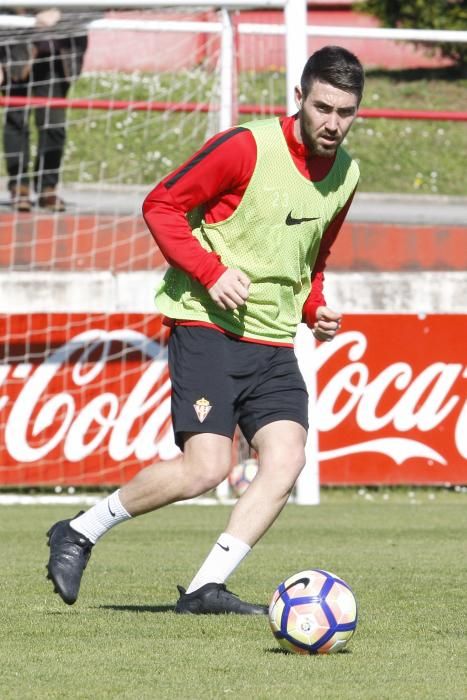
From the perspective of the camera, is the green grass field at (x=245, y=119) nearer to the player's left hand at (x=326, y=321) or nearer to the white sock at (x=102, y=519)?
the player's left hand at (x=326, y=321)

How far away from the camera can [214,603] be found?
5305 mm

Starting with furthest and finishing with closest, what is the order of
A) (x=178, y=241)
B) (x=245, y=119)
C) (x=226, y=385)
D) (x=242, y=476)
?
1. (x=245, y=119)
2. (x=242, y=476)
3. (x=226, y=385)
4. (x=178, y=241)

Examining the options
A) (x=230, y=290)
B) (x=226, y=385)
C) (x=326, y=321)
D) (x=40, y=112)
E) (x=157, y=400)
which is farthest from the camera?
(x=40, y=112)

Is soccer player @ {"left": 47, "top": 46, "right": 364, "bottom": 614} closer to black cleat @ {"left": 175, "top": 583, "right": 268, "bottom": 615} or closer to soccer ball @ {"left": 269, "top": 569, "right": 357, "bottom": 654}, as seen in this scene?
black cleat @ {"left": 175, "top": 583, "right": 268, "bottom": 615}

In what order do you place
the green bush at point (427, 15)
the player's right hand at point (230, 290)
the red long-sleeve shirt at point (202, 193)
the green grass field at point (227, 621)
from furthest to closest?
the green bush at point (427, 15)
the red long-sleeve shirt at point (202, 193)
the player's right hand at point (230, 290)
the green grass field at point (227, 621)

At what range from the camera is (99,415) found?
1098 centimetres

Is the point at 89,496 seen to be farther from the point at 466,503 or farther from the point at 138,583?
the point at 138,583

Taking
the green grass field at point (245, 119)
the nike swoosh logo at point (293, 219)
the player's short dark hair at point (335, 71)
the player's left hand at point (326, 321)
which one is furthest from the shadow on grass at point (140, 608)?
the green grass field at point (245, 119)

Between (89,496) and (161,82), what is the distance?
23.7 ft

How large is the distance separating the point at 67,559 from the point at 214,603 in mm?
561

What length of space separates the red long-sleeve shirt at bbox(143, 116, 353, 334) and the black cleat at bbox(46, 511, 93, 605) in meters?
1.08

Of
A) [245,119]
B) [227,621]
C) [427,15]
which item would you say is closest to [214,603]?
[227,621]

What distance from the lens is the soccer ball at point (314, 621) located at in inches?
183

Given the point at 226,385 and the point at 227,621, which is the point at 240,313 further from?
the point at 227,621
